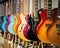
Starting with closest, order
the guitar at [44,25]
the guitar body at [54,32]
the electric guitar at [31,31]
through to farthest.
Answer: the guitar body at [54,32] < the guitar at [44,25] < the electric guitar at [31,31]

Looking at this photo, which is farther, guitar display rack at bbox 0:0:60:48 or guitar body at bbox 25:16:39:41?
guitar body at bbox 25:16:39:41

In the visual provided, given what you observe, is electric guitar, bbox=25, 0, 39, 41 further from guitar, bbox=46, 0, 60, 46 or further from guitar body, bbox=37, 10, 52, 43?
guitar, bbox=46, 0, 60, 46

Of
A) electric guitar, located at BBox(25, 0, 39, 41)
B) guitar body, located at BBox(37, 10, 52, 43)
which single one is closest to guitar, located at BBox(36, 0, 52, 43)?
guitar body, located at BBox(37, 10, 52, 43)

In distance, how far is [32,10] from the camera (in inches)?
70.8

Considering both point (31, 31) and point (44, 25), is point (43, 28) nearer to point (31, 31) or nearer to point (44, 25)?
point (44, 25)

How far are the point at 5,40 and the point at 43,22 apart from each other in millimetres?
1499

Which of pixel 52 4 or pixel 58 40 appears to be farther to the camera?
pixel 52 4

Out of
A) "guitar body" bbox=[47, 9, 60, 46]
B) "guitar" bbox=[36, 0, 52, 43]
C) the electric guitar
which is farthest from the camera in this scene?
the electric guitar

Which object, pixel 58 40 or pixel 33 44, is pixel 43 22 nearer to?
pixel 58 40

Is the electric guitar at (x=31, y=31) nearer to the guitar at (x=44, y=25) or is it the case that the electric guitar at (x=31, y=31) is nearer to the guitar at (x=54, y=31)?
the guitar at (x=44, y=25)

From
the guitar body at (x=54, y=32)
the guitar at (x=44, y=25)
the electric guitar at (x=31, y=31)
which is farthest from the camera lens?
the electric guitar at (x=31, y=31)

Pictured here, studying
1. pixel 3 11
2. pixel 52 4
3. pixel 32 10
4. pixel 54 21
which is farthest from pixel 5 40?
pixel 54 21

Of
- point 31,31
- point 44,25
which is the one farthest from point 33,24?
point 44,25

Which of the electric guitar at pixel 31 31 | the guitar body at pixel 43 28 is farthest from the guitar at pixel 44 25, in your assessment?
the electric guitar at pixel 31 31
